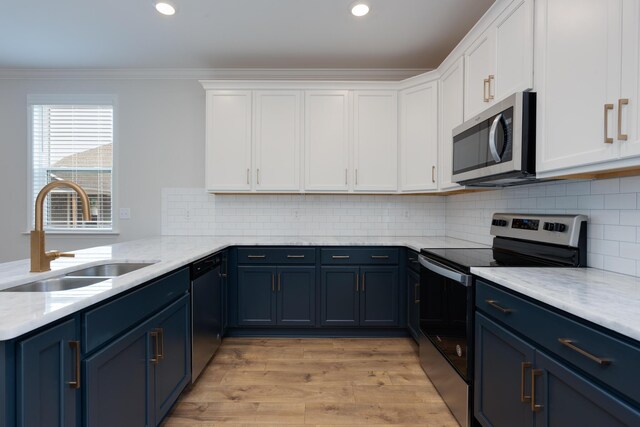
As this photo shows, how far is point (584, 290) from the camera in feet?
4.16

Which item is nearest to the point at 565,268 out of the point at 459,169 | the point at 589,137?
the point at 589,137

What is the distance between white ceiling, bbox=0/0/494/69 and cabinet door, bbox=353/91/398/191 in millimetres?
429

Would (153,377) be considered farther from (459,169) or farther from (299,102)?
(299,102)

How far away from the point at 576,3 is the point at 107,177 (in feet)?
Result: 13.2

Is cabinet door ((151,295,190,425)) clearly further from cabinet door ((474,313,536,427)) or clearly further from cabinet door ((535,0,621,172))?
cabinet door ((535,0,621,172))

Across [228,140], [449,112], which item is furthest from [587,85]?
[228,140]

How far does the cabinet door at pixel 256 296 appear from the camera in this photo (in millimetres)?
3033

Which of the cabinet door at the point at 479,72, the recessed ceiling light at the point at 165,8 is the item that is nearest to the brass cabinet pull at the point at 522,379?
the cabinet door at the point at 479,72

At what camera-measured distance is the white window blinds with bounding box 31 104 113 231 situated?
143 inches

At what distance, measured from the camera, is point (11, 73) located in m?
3.59

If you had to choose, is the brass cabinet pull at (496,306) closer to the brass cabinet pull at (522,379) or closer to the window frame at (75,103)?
the brass cabinet pull at (522,379)

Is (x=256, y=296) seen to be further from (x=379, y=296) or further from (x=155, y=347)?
(x=155, y=347)

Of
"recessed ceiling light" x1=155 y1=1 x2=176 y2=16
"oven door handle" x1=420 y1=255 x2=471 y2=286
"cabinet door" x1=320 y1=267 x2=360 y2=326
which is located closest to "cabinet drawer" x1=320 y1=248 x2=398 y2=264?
"cabinet door" x1=320 y1=267 x2=360 y2=326

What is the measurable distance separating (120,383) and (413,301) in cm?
219
